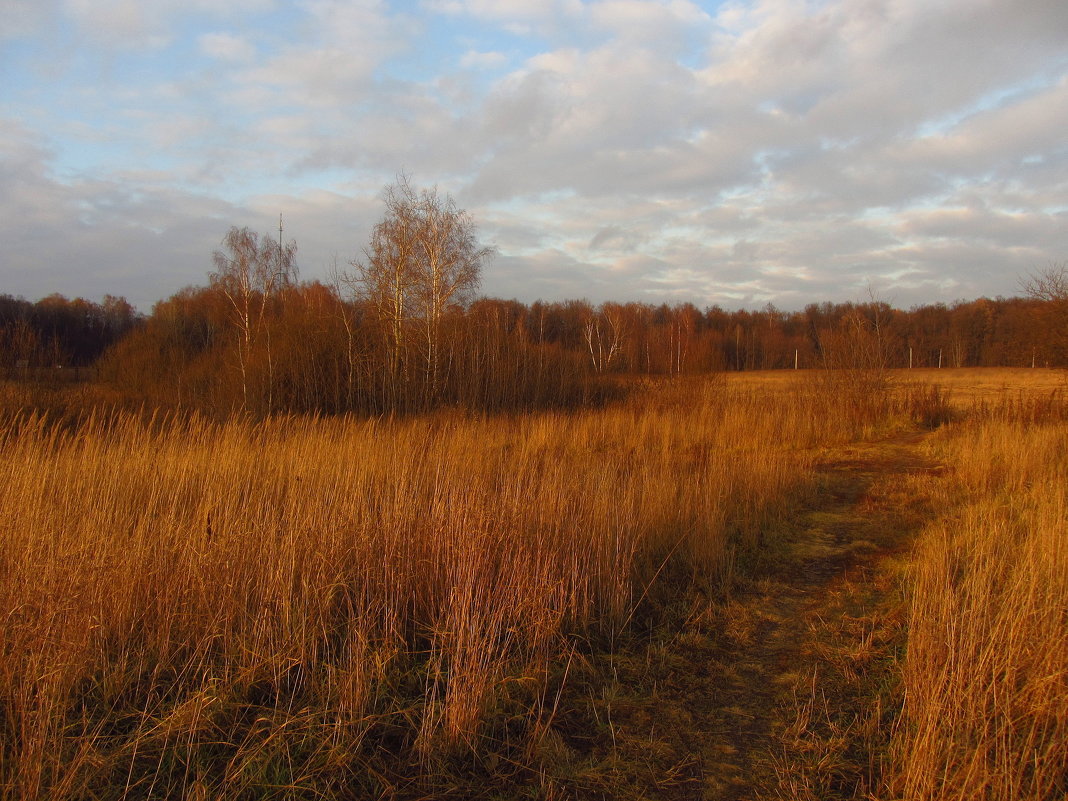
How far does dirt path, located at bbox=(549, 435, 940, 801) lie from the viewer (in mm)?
2539

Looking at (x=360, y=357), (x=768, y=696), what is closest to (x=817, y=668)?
(x=768, y=696)

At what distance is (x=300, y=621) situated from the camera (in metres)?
3.19

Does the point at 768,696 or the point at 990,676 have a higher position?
the point at 990,676

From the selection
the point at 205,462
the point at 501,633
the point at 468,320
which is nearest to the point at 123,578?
the point at 501,633

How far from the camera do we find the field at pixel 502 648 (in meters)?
2.39

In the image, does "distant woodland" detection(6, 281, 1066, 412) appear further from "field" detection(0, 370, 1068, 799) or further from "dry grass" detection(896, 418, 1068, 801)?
"dry grass" detection(896, 418, 1068, 801)

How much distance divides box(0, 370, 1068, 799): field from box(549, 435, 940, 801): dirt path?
2cm

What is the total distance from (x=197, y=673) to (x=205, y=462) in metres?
4.18

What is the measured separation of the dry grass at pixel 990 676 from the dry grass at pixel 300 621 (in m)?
1.56

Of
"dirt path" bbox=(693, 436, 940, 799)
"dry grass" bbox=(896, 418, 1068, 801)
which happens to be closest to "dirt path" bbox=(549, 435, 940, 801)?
"dirt path" bbox=(693, 436, 940, 799)

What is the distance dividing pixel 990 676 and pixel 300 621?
11.2ft

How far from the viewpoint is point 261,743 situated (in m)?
2.39

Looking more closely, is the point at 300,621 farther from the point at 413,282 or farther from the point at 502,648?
the point at 413,282

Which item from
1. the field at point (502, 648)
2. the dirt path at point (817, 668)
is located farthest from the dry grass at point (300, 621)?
the dirt path at point (817, 668)
